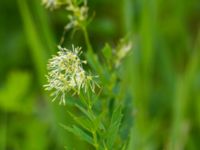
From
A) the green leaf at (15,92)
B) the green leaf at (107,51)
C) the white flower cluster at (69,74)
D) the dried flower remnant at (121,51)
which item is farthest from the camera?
the green leaf at (15,92)

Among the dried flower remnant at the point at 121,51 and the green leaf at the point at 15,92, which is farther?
the green leaf at the point at 15,92

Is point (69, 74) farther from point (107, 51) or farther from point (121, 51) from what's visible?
point (121, 51)

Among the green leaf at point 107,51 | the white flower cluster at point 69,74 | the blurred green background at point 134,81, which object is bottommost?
the blurred green background at point 134,81

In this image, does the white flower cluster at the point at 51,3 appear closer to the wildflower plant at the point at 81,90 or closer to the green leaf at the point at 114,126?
the wildflower plant at the point at 81,90

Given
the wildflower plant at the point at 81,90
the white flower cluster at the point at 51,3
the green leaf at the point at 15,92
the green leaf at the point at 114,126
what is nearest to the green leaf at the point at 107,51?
the wildflower plant at the point at 81,90

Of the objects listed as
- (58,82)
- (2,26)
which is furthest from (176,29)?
(58,82)

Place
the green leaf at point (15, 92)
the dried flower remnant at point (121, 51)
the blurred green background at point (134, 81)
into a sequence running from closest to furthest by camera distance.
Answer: the dried flower remnant at point (121, 51) → the blurred green background at point (134, 81) → the green leaf at point (15, 92)

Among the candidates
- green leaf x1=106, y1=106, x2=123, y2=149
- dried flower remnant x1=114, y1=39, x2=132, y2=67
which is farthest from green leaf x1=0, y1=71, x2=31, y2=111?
green leaf x1=106, y1=106, x2=123, y2=149

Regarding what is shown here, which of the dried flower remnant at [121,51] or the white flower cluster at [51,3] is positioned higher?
the white flower cluster at [51,3]

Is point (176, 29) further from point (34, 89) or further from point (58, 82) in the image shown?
point (58, 82)
